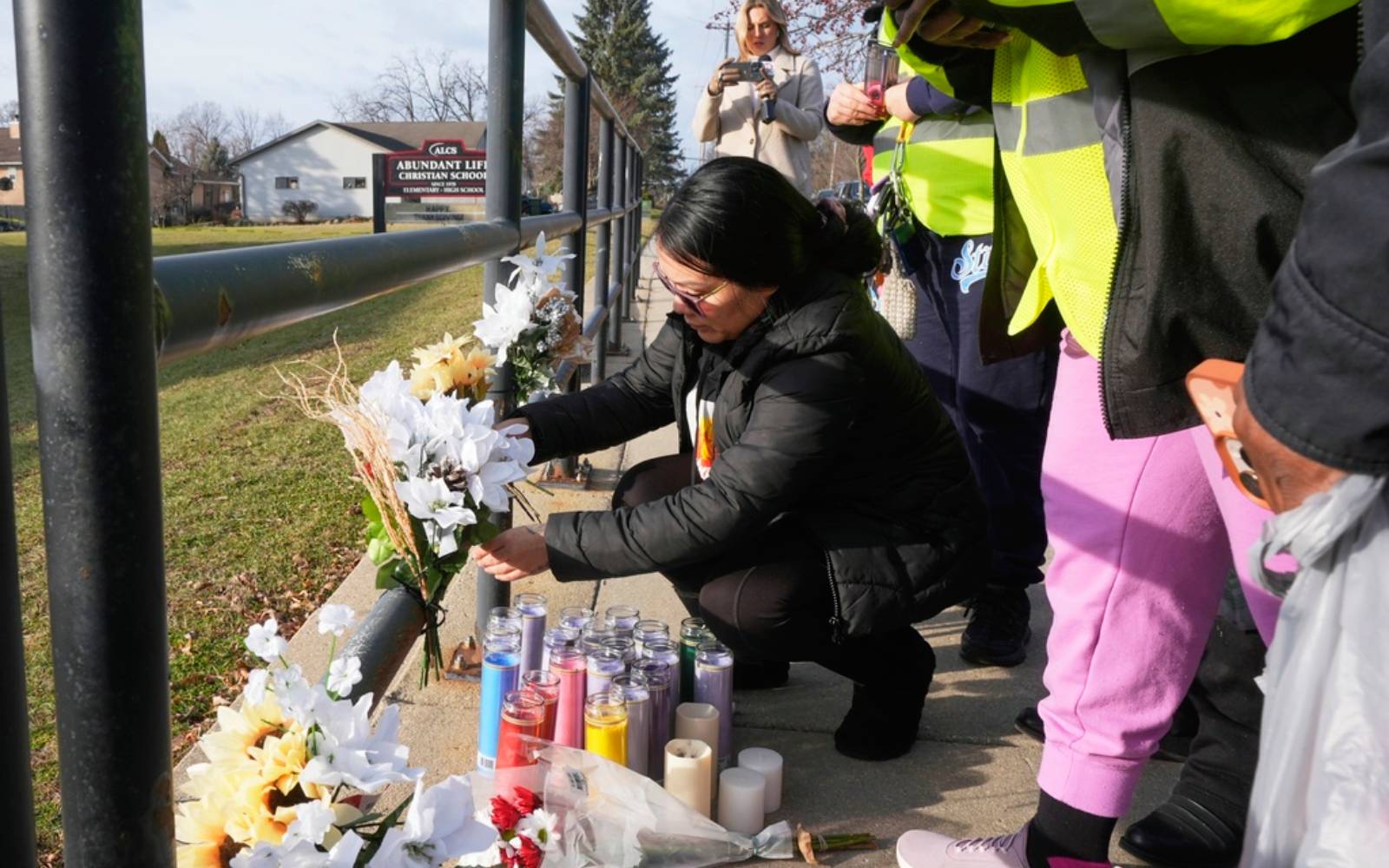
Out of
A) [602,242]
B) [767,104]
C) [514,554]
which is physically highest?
[767,104]

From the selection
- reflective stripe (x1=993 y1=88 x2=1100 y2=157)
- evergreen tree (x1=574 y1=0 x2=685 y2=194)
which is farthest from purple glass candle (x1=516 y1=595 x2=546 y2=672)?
evergreen tree (x1=574 y1=0 x2=685 y2=194)

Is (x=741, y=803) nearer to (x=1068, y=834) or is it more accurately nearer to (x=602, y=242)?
(x=1068, y=834)

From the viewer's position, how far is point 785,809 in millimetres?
2145

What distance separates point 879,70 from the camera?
2719 millimetres

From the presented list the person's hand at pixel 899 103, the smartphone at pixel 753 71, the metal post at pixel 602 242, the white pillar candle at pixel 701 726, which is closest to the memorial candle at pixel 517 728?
the white pillar candle at pixel 701 726

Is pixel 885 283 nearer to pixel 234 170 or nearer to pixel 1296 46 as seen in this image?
pixel 1296 46

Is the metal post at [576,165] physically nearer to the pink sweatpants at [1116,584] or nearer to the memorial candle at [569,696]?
the memorial candle at [569,696]

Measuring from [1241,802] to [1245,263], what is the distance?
3.79 ft

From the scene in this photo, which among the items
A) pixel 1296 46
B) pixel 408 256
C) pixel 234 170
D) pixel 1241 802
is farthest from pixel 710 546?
pixel 234 170

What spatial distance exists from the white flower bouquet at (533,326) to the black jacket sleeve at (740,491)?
0.46 meters

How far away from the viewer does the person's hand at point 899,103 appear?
2.59 m

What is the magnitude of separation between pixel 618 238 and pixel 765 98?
1.70m

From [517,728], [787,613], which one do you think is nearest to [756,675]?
[787,613]

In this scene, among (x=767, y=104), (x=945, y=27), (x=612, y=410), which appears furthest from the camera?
(x=767, y=104)
